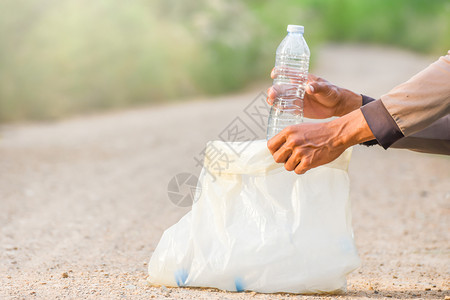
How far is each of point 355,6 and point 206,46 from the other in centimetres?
1043

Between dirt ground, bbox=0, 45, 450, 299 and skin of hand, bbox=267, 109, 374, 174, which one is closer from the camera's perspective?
skin of hand, bbox=267, 109, 374, 174

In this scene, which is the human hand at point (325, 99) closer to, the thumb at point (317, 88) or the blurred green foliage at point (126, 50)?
the thumb at point (317, 88)

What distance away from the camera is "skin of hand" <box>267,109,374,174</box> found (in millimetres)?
2035

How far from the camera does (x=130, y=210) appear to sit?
4059mm

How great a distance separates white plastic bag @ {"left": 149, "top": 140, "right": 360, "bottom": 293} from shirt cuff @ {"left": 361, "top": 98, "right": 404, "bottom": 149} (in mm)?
229

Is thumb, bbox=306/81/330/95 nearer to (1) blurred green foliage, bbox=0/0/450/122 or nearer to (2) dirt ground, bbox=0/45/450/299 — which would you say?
(2) dirt ground, bbox=0/45/450/299

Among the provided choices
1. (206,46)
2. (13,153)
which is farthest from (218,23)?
(13,153)

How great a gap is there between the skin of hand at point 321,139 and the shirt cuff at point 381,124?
0.08 feet

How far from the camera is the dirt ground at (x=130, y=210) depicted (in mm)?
2401

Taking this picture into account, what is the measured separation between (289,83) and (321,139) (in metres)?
0.63

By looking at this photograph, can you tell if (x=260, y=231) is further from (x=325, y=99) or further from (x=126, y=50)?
(x=126, y=50)

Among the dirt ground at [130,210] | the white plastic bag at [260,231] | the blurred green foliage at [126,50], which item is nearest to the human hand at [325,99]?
the white plastic bag at [260,231]

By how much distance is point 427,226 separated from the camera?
150 inches

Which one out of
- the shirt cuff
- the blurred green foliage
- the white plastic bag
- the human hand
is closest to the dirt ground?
the white plastic bag
